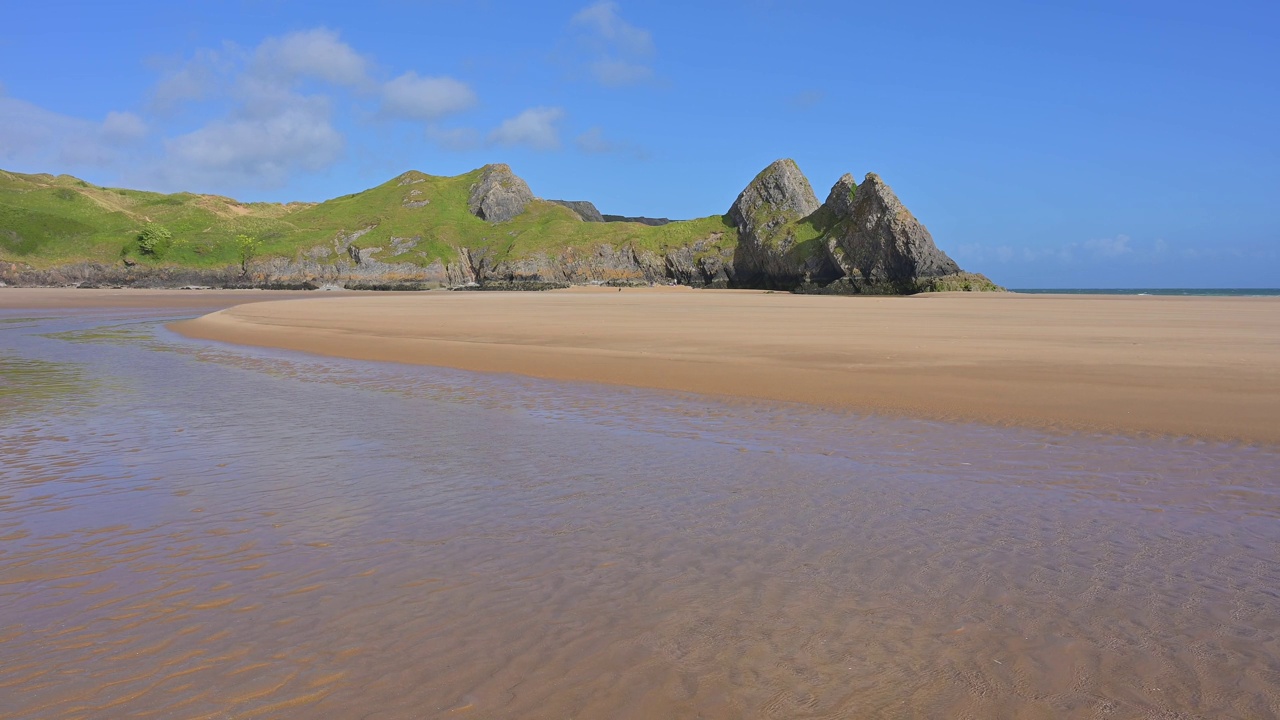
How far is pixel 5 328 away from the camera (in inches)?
1105

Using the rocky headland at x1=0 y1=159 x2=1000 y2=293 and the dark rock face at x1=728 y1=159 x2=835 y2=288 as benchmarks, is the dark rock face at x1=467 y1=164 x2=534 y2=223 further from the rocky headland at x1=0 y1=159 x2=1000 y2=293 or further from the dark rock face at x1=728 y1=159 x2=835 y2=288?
the dark rock face at x1=728 y1=159 x2=835 y2=288

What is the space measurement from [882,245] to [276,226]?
329ft

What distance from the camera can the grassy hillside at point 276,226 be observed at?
103188 millimetres

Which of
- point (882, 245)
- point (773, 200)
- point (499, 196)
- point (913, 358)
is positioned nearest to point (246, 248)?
point (499, 196)

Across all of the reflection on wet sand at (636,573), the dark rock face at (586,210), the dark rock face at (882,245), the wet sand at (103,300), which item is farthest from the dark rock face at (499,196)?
the reflection on wet sand at (636,573)

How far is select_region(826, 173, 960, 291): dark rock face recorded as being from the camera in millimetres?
69562

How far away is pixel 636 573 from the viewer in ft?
15.9

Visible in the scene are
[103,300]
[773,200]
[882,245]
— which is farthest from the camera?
[773,200]

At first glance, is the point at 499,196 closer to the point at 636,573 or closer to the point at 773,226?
the point at 773,226

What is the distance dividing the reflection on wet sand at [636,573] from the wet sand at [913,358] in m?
1.78

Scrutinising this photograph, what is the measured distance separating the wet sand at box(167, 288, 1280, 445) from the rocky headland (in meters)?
47.2

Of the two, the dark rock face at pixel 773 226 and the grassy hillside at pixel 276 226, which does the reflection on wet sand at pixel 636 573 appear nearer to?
the dark rock face at pixel 773 226

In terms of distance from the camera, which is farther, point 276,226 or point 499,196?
point 499,196

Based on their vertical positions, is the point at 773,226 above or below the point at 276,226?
below
